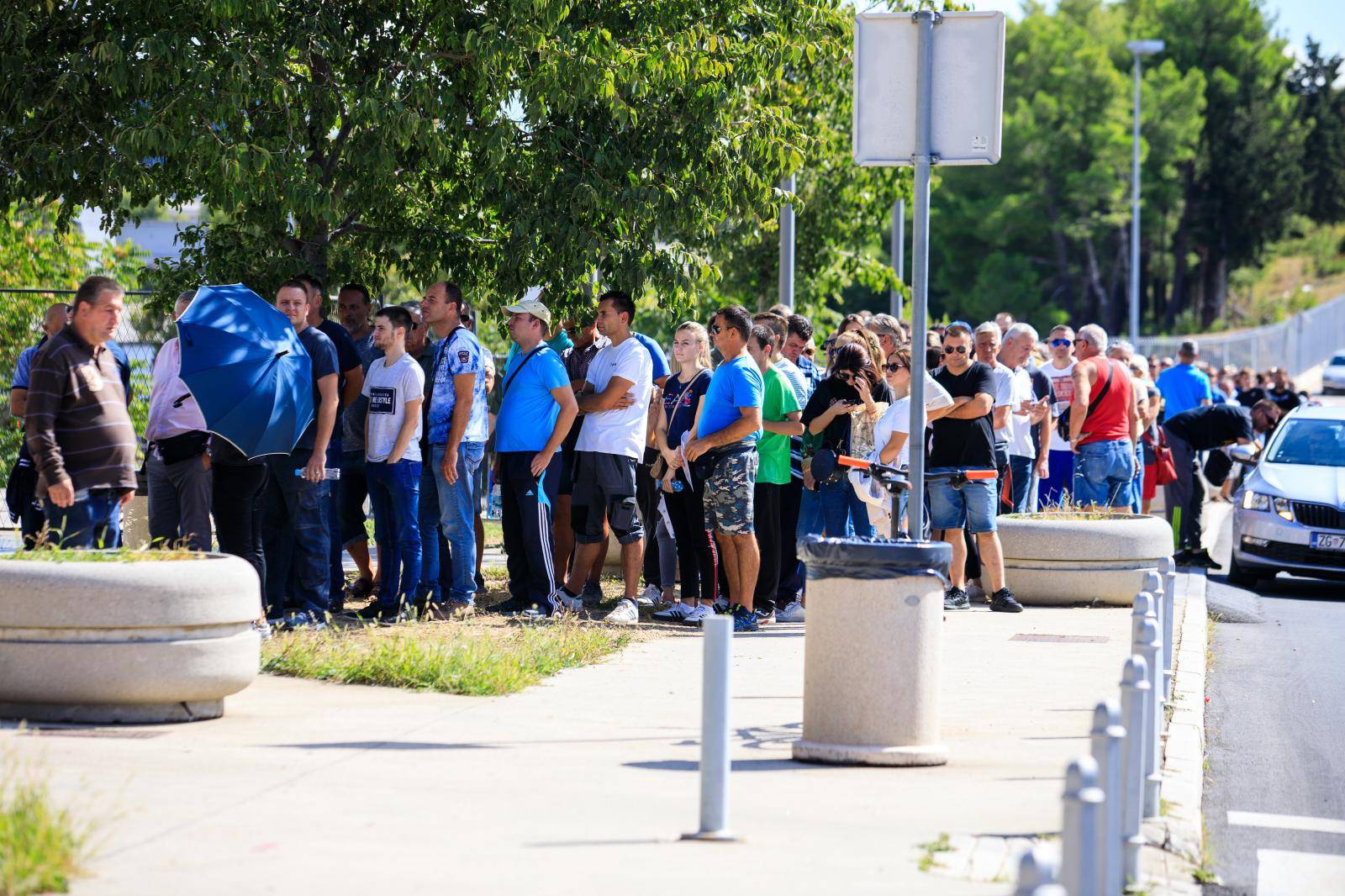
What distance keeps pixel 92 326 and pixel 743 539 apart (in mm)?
4484

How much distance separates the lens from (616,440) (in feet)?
37.3

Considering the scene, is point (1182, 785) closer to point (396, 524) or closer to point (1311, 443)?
point (396, 524)

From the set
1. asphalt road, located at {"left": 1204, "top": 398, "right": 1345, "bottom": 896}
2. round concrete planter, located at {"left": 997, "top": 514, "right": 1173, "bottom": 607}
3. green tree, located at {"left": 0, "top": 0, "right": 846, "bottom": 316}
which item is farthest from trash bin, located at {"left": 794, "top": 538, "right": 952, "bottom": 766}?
round concrete planter, located at {"left": 997, "top": 514, "right": 1173, "bottom": 607}

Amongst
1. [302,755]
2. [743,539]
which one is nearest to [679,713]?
[302,755]

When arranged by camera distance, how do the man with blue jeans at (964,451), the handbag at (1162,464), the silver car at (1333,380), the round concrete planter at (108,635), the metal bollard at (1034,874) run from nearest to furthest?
the metal bollard at (1034,874) < the round concrete planter at (108,635) < the man with blue jeans at (964,451) < the handbag at (1162,464) < the silver car at (1333,380)

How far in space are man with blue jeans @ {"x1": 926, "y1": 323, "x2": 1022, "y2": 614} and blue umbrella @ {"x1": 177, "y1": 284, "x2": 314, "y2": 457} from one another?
14.8 feet

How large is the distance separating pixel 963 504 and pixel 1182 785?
17.3ft

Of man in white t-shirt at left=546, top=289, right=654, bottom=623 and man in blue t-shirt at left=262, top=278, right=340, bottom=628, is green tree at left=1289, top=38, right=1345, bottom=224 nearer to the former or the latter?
man in white t-shirt at left=546, top=289, right=654, bottom=623

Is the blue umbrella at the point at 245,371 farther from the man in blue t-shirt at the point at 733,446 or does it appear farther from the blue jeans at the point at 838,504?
the blue jeans at the point at 838,504

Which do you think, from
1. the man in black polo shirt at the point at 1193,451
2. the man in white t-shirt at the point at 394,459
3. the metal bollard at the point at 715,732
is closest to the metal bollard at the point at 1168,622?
the metal bollard at the point at 715,732

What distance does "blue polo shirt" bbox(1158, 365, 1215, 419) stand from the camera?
18.8m

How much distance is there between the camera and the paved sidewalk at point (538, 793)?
5.12 meters

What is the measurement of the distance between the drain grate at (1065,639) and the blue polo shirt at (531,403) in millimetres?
3304

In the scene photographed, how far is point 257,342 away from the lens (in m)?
9.66
